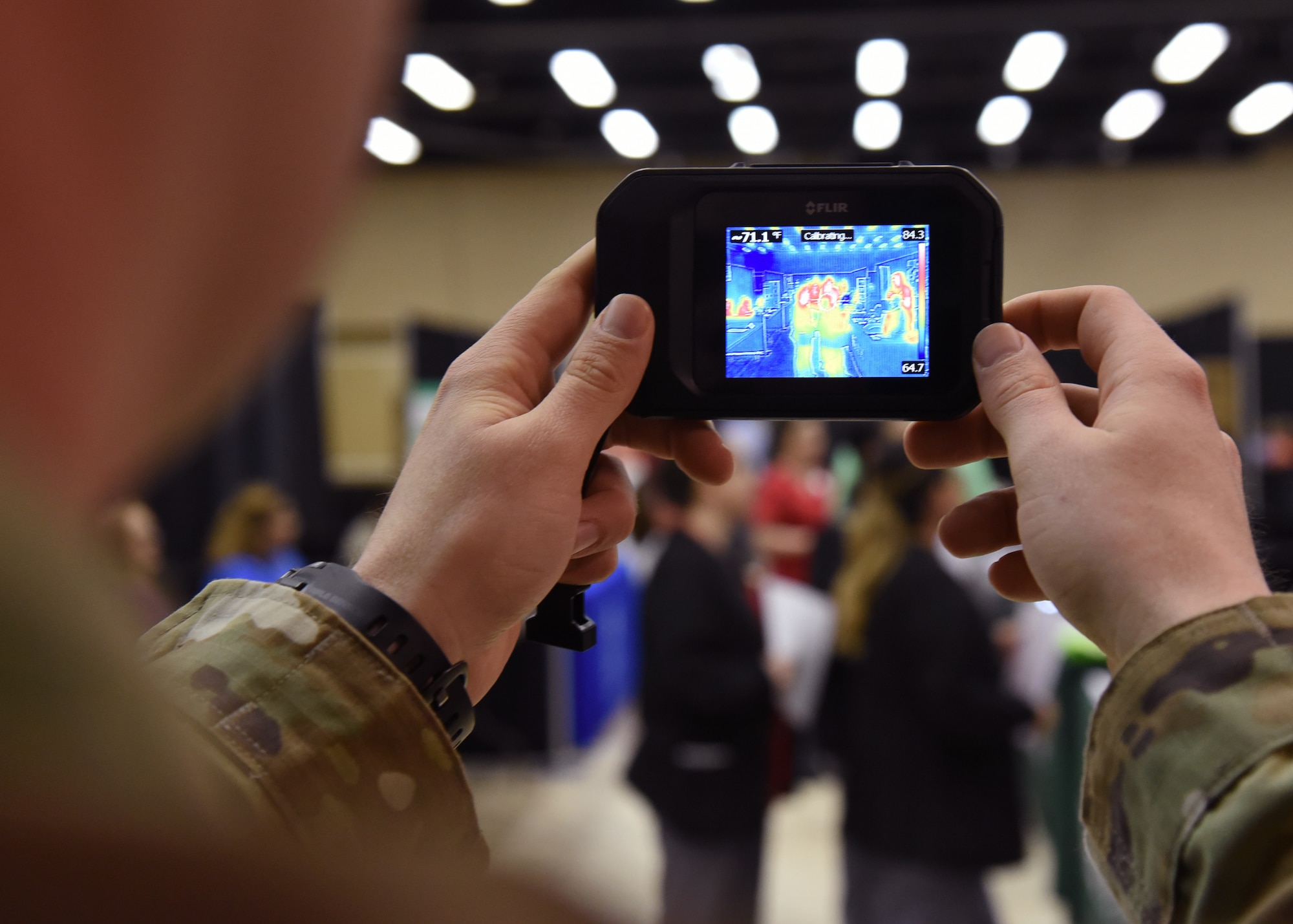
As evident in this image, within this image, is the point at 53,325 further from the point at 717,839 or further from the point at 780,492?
the point at 780,492

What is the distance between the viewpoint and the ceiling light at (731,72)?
6098 mm

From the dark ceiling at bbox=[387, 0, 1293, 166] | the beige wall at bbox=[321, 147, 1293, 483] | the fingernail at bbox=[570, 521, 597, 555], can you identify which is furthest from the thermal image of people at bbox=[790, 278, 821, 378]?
the beige wall at bbox=[321, 147, 1293, 483]

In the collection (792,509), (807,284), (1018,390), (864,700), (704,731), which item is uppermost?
(807,284)

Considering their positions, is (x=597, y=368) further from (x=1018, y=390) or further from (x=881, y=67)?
(x=881, y=67)

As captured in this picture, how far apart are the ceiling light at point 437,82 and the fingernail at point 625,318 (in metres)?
5.62

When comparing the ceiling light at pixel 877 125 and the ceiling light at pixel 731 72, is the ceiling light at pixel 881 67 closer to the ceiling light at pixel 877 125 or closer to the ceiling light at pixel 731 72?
the ceiling light at pixel 877 125

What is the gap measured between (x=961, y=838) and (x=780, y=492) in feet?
10.0

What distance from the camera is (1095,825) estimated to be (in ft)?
2.36

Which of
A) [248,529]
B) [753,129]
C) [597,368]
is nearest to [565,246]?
[753,129]

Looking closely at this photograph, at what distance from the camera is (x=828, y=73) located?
6758mm

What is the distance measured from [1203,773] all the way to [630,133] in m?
7.76

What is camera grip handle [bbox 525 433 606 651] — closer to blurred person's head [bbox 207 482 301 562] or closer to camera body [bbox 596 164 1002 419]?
camera body [bbox 596 164 1002 419]

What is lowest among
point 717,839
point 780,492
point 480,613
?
point 717,839

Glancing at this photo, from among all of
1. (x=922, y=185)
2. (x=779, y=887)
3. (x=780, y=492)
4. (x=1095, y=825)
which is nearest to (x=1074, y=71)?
(x=780, y=492)
